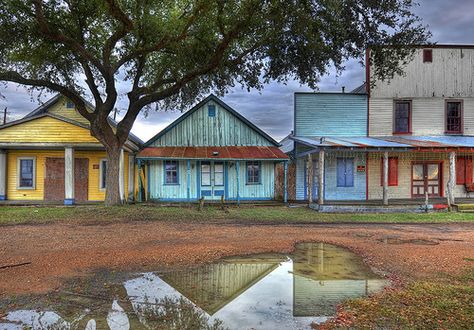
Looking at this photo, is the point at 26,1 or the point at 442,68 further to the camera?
the point at 442,68

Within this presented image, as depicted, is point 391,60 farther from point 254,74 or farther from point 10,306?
point 10,306

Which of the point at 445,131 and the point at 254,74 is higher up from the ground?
the point at 254,74

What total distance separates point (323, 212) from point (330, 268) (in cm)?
1019

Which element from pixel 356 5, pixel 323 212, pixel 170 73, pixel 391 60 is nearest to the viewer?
pixel 356 5

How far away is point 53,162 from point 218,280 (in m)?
17.7

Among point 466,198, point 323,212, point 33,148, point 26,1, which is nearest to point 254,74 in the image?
point 323,212

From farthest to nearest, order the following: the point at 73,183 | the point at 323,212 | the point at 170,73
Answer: the point at 73,183
the point at 170,73
the point at 323,212

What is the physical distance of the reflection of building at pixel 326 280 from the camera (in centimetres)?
558

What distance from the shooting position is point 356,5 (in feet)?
44.7

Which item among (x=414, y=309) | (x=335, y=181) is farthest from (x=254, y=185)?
(x=414, y=309)

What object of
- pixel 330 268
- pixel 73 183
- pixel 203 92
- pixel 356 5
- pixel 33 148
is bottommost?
pixel 330 268

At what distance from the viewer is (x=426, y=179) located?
22141 millimetres

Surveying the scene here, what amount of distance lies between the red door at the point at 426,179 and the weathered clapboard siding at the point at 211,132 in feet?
27.6

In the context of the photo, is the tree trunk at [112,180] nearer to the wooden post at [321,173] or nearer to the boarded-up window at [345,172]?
the wooden post at [321,173]
